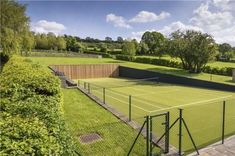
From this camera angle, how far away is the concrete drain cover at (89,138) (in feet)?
24.7

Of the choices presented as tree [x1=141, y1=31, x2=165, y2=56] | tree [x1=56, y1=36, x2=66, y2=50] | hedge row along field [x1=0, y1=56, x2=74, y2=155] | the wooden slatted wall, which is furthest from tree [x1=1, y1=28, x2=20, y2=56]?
tree [x1=141, y1=31, x2=165, y2=56]

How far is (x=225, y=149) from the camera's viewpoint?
7070 millimetres

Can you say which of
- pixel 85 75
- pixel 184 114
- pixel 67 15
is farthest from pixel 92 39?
pixel 184 114

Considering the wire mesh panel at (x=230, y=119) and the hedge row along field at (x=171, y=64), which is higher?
the hedge row along field at (x=171, y=64)

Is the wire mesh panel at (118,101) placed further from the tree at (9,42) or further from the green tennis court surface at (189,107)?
the tree at (9,42)

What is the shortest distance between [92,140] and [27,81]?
2.66 metres

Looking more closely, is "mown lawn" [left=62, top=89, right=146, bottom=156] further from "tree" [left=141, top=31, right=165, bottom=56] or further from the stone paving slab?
"tree" [left=141, top=31, right=165, bottom=56]

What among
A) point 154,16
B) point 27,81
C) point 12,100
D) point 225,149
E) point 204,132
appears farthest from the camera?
point 154,16

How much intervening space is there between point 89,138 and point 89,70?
25.3 m

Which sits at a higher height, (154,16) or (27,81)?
(154,16)

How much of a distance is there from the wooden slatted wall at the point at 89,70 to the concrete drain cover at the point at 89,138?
900 inches

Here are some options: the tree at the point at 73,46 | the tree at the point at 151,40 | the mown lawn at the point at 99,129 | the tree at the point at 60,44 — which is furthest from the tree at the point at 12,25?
the tree at the point at 151,40

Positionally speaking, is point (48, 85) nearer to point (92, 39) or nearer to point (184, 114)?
point (184, 114)

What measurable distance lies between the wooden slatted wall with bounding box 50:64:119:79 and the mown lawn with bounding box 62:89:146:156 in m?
19.0
